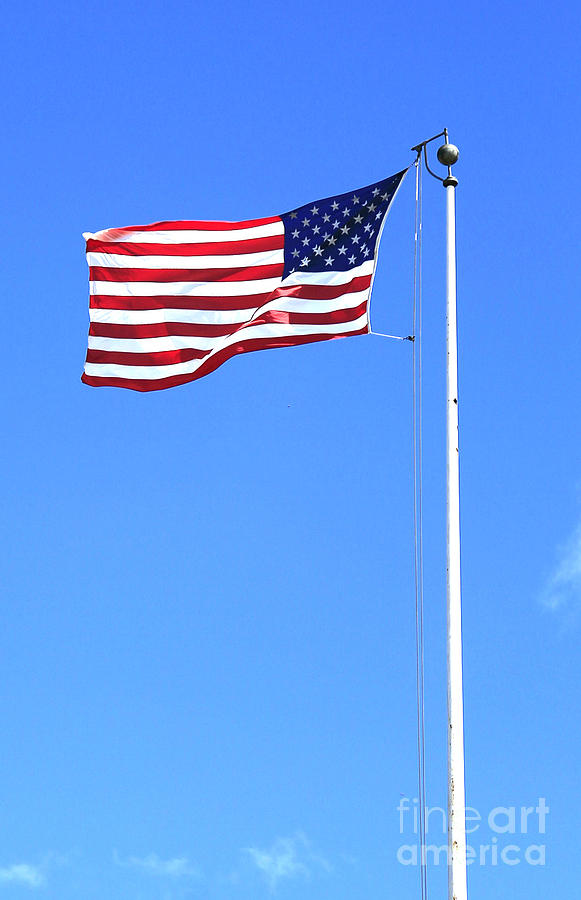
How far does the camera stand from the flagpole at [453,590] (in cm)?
1689

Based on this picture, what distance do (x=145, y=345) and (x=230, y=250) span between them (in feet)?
6.94

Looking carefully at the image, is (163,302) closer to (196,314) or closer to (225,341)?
(196,314)

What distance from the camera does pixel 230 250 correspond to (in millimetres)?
23031

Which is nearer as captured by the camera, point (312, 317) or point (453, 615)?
point (453, 615)

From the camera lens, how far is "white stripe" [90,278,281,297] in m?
22.9

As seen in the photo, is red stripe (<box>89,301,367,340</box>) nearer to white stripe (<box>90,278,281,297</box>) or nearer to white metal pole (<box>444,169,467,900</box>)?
white stripe (<box>90,278,281,297</box>)

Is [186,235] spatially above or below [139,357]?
above

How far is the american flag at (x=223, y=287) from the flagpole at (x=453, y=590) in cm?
195

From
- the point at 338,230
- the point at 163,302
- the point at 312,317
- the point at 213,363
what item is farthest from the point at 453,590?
the point at 163,302

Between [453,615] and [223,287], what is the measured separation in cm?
742

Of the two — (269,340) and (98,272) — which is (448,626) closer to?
(269,340)

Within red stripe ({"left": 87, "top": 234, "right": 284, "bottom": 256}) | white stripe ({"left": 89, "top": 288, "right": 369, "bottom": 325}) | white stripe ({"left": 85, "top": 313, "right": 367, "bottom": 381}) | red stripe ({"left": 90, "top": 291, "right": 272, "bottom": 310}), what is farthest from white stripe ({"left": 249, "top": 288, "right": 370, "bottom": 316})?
red stripe ({"left": 87, "top": 234, "right": 284, "bottom": 256})

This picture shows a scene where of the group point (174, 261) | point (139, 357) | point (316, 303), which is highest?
point (174, 261)

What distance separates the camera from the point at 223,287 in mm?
22891
